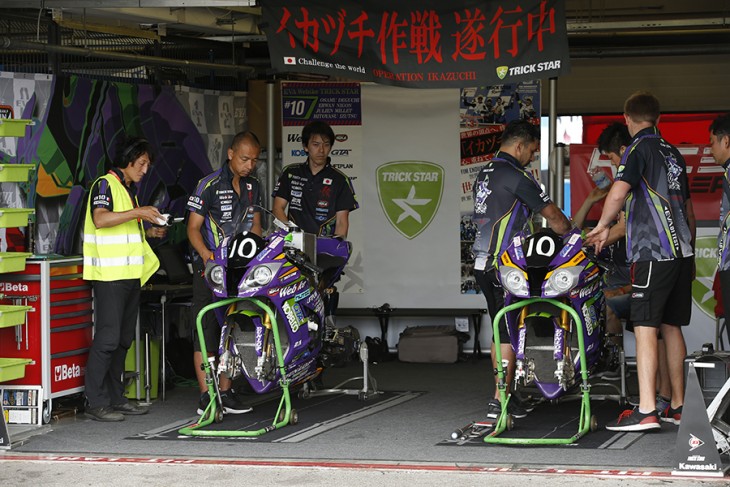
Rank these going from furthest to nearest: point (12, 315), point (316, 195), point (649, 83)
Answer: point (649, 83) < point (316, 195) < point (12, 315)

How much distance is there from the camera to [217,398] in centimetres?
687

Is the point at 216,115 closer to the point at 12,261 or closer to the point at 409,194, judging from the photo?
the point at 409,194

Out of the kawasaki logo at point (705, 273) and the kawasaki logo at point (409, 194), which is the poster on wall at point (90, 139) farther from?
the kawasaki logo at point (705, 273)

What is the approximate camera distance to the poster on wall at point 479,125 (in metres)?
9.82

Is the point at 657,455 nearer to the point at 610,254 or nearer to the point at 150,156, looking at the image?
the point at 610,254

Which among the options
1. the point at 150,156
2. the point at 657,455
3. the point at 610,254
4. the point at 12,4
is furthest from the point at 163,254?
the point at 657,455

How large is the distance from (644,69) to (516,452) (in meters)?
6.29

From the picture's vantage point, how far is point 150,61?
352 inches

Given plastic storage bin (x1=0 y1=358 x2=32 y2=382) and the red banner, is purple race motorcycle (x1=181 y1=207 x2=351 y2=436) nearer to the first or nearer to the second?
plastic storage bin (x1=0 y1=358 x2=32 y2=382)

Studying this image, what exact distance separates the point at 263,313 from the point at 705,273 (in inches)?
156

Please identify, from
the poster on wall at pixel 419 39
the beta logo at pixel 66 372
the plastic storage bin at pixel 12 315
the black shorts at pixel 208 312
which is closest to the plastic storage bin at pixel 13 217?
the plastic storage bin at pixel 12 315

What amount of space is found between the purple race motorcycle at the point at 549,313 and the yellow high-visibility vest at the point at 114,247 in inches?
92.3

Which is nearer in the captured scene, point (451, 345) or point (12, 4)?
point (12, 4)

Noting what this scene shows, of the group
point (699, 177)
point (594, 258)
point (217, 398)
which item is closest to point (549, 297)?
point (594, 258)
